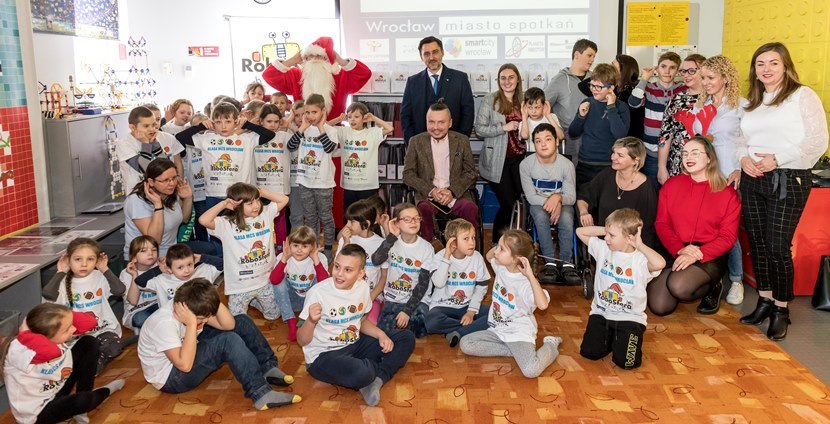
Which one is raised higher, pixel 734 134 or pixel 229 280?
pixel 734 134

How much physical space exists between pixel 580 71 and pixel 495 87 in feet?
3.51

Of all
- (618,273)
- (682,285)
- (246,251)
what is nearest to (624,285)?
(618,273)

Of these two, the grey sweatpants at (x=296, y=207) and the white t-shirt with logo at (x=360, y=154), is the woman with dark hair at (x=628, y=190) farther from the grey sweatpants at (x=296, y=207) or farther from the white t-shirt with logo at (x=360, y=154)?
the grey sweatpants at (x=296, y=207)

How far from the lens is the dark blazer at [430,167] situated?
508cm

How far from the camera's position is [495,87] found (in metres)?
6.56

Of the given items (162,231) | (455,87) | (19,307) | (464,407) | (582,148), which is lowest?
(464,407)

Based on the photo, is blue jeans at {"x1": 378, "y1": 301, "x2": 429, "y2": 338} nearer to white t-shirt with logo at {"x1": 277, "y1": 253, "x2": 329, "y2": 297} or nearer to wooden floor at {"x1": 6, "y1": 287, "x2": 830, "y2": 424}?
wooden floor at {"x1": 6, "y1": 287, "x2": 830, "y2": 424}

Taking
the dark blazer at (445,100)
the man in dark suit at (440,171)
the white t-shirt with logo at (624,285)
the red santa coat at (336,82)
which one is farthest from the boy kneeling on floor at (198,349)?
the red santa coat at (336,82)

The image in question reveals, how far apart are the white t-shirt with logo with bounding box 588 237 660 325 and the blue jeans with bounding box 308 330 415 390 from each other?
1043 mm

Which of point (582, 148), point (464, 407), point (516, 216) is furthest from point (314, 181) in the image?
point (464, 407)

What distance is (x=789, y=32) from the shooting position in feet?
17.9

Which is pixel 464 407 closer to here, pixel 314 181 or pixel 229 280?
pixel 229 280

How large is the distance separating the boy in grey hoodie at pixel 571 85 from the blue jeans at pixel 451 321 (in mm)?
2189

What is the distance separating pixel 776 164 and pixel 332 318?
8.29 ft
